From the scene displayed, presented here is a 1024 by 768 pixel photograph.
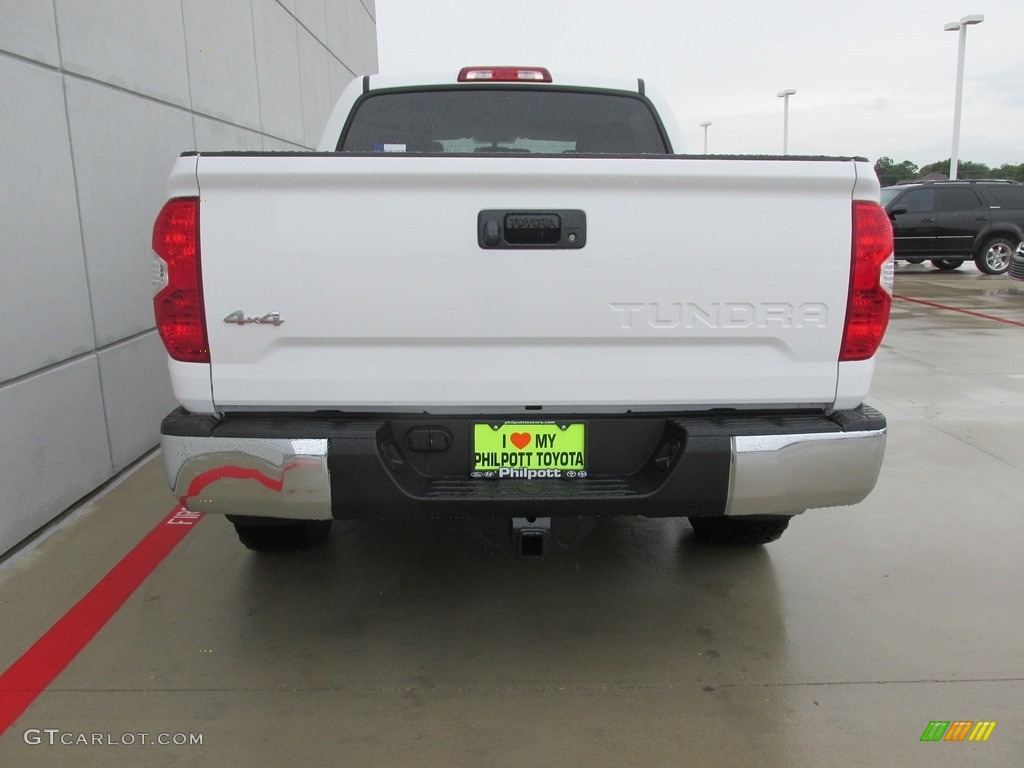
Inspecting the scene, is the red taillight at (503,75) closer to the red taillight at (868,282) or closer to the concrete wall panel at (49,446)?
the red taillight at (868,282)

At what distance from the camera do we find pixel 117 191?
4.59 meters

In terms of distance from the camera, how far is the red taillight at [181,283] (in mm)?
2342

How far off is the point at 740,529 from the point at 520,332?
1656 millimetres

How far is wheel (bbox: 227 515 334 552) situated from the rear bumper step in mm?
775

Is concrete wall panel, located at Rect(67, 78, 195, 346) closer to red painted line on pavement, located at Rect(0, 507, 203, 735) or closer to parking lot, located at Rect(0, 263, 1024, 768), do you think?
parking lot, located at Rect(0, 263, 1024, 768)

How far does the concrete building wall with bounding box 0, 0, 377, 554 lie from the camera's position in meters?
3.61

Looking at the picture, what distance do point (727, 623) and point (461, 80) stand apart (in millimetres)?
2757

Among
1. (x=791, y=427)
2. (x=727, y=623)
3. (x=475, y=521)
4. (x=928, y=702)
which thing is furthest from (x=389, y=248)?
(x=928, y=702)

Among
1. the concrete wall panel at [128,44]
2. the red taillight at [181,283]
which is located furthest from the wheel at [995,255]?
the red taillight at [181,283]

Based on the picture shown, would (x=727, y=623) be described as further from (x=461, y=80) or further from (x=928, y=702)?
(x=461, y=80)

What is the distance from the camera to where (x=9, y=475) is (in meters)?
3.54

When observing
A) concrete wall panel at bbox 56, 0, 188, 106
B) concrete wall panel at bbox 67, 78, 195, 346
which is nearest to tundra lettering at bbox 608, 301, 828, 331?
concrete wall panel at bbox 67, 78, 195, 346

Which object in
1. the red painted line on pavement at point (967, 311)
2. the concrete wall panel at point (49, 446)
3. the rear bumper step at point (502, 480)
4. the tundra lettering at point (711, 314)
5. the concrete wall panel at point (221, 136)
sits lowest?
the red painted line on pavement at point (967, 311)
